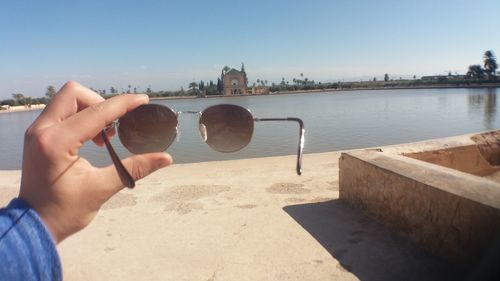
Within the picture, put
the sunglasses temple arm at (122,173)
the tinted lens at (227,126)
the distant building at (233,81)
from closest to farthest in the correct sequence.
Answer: the sunglasses temple arm at (122,173)
the tinted lens at (227,126)
the distant building at (233,81)

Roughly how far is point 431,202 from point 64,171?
319cm

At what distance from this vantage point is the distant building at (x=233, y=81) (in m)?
71.2

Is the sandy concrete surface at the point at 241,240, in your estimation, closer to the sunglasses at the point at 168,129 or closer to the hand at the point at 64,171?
the sunglasses at the point at 168,129

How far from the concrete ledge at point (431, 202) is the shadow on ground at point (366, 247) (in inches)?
5.0

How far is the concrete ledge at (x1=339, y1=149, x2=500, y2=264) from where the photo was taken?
8.75 feet

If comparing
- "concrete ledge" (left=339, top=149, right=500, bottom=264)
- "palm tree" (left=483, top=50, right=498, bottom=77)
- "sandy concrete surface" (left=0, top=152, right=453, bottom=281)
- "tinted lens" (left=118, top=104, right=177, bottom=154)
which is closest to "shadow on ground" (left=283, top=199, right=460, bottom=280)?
"sandy concrete surface" (left=0, top=152, right=453, bottom=281)

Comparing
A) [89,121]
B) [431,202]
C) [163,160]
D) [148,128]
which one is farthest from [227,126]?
[431,202]

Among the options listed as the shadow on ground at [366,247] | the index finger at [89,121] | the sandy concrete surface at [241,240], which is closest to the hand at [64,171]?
the index finger at [89,121]

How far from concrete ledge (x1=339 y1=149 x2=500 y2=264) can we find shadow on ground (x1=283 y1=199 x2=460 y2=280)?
0.41 ft

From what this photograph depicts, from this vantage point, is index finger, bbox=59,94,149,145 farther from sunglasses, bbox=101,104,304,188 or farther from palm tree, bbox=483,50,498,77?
palm tree, bbox=483,50,498,77

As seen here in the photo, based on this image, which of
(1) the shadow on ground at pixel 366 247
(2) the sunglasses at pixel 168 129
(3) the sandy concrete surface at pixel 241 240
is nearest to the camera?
(2) the sunglasses at pixel 168 129

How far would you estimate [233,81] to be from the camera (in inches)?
2869

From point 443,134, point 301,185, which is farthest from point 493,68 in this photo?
point 301,185

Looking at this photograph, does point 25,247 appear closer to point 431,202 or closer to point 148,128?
point 148,128
